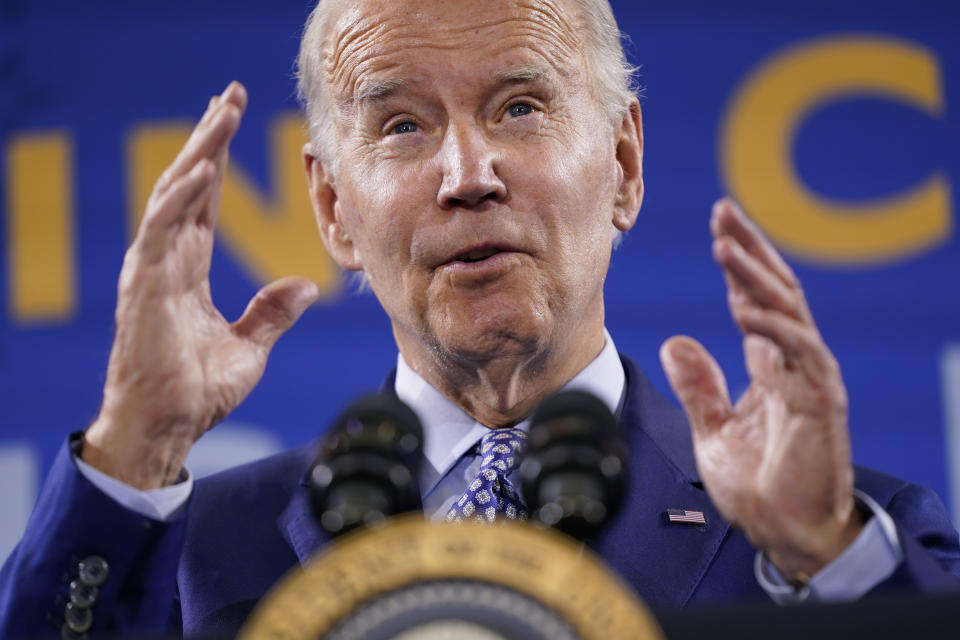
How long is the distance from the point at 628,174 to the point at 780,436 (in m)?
0.89

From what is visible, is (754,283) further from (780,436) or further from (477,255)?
(477,255)

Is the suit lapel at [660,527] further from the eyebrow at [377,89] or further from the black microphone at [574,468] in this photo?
the eyebrow at [377,89]

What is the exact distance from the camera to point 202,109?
314 centimetres

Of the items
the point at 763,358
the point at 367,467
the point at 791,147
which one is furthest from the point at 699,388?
the point at 791,147

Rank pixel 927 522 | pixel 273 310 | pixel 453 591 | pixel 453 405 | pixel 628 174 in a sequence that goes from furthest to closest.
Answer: pixel 628 174 → pixel 453 405 → pixel 927 522 → pixel 273 310 → pixel 453 591

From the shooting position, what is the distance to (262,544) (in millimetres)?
1777

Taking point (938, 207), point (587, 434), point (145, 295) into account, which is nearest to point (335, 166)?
point (145, 295)

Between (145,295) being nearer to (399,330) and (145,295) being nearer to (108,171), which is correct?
(399,330)

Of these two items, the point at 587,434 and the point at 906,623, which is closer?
the point at 906,623

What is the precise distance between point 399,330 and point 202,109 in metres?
1.47

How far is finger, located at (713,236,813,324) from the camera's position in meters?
1.20

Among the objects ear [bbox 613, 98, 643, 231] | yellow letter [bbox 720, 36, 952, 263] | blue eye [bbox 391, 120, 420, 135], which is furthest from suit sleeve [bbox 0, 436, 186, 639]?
yellow letter [bbox 720, 36, 952, 263]

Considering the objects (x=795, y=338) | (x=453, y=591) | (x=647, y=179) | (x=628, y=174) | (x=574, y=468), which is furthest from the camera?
(x=647, y=179)

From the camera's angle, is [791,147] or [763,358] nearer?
[763,358]
